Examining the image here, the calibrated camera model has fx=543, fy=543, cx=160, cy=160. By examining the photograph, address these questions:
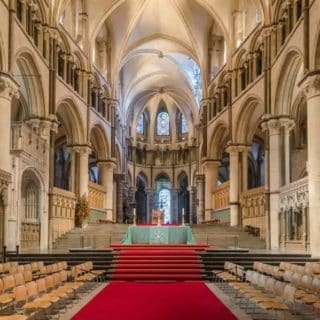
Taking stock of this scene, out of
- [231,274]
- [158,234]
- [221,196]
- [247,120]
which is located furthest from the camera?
[221,196]

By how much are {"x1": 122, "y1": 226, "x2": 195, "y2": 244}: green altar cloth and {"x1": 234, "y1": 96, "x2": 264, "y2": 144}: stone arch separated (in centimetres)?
1047

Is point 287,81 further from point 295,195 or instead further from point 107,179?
point 107,179

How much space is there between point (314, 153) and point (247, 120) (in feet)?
45.4

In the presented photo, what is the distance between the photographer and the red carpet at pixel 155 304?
11.2 meters

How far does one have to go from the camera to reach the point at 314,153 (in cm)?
2127

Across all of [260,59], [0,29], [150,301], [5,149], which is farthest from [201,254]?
[260,59]

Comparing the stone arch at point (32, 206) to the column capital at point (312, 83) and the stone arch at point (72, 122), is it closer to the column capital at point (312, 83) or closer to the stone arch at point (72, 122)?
the stone arch at point (72, 122)

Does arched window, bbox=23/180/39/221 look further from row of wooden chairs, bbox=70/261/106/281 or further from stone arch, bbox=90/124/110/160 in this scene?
stone arch, bbox=90/124/110/160

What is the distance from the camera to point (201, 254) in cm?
2047

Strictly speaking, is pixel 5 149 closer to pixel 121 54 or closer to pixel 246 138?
pixel 246 138

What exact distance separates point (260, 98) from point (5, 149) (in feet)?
49.8

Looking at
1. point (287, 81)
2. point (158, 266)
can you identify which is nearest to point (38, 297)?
point (158, 266)

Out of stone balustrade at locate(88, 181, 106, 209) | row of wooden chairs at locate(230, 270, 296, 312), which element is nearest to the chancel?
row of wooden chairs at locate(230, 270, 296, 312)

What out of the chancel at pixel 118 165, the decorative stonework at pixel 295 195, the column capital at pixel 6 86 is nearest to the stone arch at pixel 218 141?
the chancel at pixel 118 165
